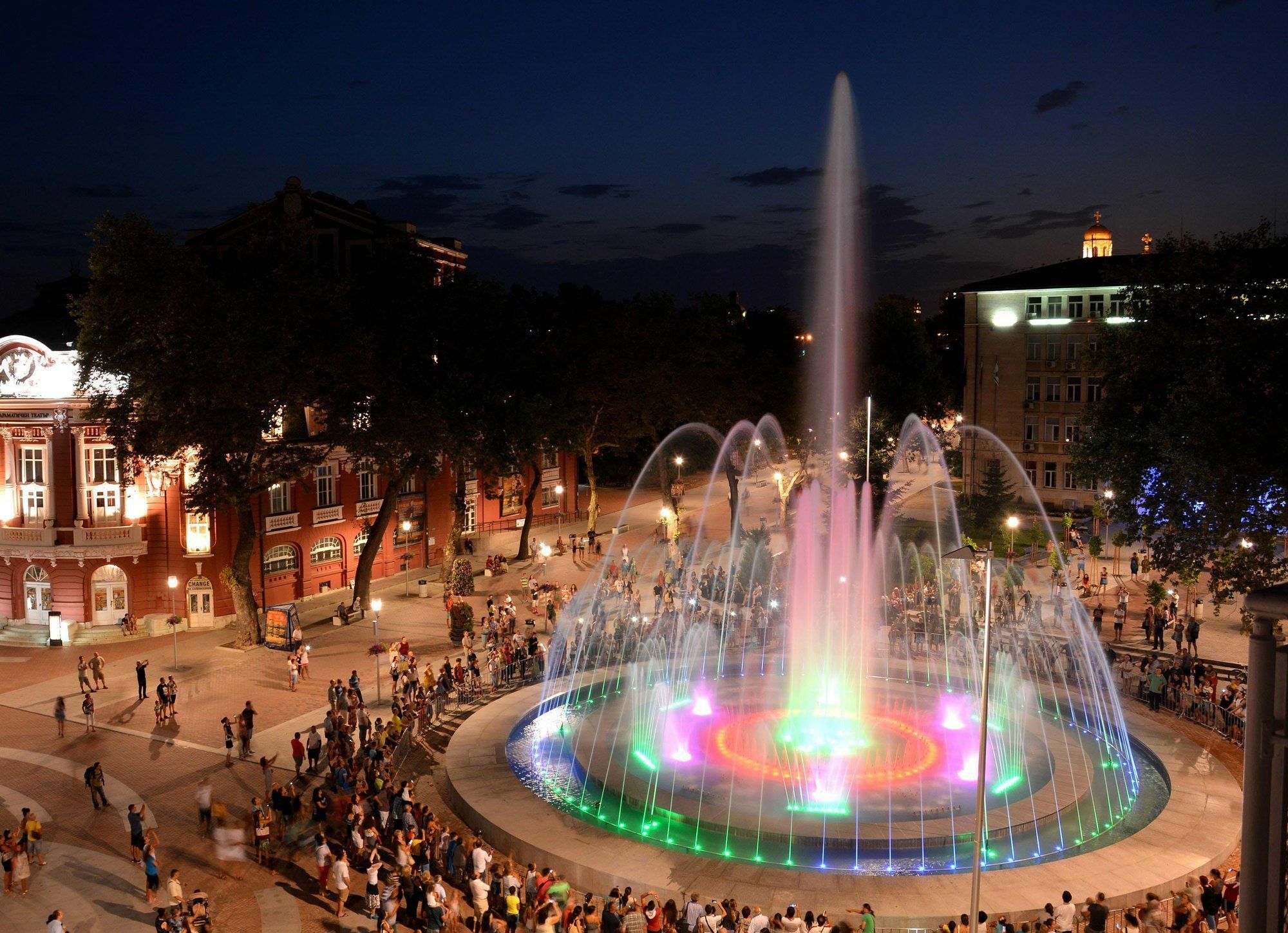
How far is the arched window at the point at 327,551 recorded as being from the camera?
1758 inches

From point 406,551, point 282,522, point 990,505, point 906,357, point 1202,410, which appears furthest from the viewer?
point 906,357

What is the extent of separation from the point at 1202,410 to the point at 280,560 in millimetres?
36742

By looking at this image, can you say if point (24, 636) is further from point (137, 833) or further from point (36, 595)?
point (137, 833)

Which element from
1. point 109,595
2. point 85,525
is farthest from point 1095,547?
point 85,525

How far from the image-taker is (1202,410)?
22031mm

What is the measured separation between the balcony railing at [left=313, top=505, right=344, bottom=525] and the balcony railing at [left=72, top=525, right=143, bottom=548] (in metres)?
7.86

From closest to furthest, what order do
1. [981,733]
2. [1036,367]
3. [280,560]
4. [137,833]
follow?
[981,733]
[137,833]
[280,560]
[1036,367]

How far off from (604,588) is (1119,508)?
23.5m

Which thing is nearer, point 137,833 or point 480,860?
point 480,860

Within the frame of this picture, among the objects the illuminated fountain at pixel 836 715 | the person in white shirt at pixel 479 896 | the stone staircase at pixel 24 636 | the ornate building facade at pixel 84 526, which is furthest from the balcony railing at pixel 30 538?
the person in white shirt at pixel 479 896

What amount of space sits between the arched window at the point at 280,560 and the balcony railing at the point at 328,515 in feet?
6.13

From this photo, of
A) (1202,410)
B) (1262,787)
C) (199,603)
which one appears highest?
(1202,410)

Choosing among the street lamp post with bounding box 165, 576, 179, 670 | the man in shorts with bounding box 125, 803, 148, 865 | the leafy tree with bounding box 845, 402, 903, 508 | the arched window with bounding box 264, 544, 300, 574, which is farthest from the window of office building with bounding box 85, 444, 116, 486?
the leafy tree with bounding box 845, 402, 903, 508

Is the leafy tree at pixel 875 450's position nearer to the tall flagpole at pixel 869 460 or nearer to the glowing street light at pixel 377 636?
the tall flagpole at pixel 869 460
